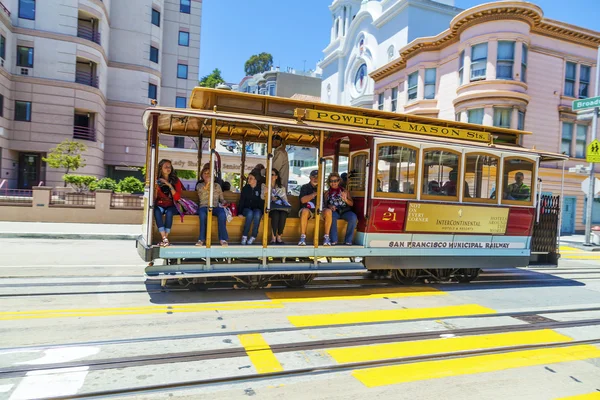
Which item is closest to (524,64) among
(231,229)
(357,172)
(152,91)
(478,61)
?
(478,61)

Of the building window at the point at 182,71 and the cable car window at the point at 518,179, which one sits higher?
the building window at the point at 182,71

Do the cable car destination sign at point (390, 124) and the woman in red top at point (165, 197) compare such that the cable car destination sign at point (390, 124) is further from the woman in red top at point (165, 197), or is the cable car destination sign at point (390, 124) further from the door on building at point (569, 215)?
the door on building at point (569, 215)

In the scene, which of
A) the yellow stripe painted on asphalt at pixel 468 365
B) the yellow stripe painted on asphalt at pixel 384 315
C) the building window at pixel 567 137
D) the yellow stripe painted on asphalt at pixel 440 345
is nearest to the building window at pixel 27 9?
the yellow stripe painted on asphalt at pixel 384 315

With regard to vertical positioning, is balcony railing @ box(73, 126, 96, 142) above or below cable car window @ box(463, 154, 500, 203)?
above

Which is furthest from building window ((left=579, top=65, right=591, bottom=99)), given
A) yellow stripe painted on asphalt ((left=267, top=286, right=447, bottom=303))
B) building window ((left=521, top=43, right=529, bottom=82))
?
yellow stripe painted on asphalt ((left=267, top=286, right=447, bottom=303))

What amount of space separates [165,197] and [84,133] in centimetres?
2441

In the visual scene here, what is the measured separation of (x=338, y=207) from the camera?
8.80 meters

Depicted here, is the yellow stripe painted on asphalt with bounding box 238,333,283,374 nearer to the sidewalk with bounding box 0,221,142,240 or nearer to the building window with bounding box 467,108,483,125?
the sidewalk with bounding box 0,221,142,240

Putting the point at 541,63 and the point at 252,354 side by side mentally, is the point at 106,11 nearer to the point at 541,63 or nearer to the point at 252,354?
the point at 541,63

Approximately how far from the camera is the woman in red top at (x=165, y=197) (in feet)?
24.2

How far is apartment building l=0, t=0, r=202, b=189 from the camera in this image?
25.9 m

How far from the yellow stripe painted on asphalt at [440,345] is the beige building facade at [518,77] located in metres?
18.6

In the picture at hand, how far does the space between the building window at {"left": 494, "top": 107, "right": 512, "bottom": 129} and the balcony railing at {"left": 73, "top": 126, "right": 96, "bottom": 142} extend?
81.2ft

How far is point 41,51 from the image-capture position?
2622cm
